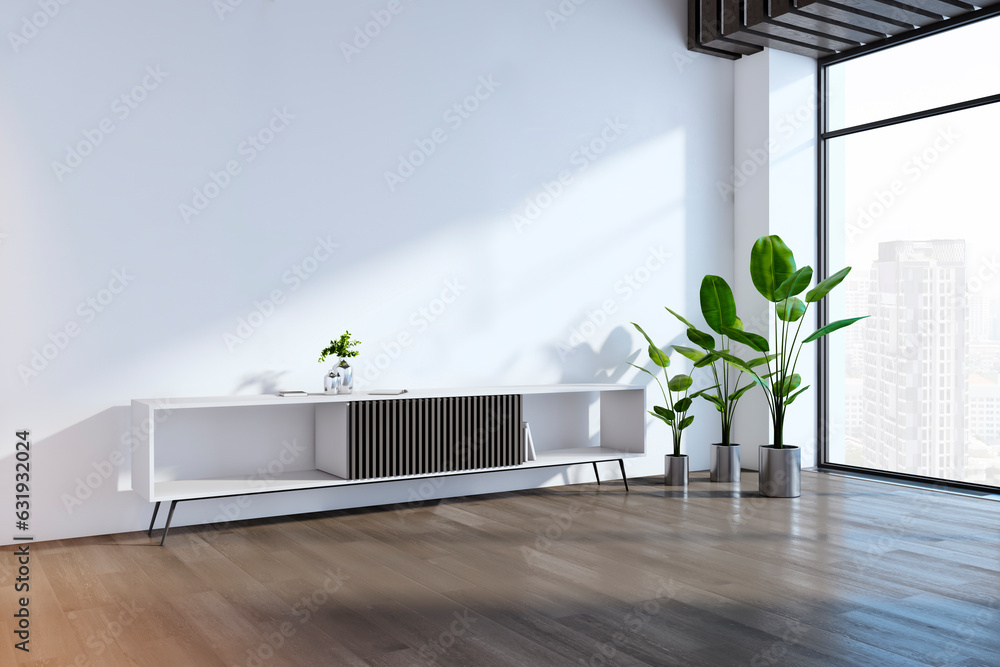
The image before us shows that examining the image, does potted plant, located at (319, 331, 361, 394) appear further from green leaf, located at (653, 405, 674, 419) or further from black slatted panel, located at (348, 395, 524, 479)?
green leaf, located at (653, 405, 674, 419)

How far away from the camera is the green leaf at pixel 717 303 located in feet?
17.1

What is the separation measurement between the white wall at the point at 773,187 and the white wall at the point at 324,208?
0.24 meters

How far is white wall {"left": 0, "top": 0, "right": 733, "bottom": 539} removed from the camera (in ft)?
12.4

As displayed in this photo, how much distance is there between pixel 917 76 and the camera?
541 cm

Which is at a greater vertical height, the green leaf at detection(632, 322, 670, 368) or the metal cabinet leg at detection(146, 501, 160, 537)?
the green leaf at detection(632, 322, 670, 368)

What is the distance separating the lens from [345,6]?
14.7 feet

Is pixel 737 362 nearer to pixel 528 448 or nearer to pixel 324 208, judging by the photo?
pixel 528 448

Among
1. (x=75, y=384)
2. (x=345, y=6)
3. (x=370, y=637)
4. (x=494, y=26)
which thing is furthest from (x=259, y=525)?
(x=494, y=26)
